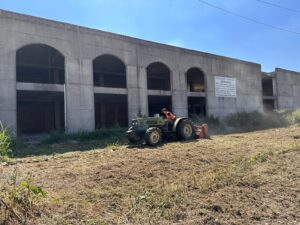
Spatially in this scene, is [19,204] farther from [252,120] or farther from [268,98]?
[268,98]

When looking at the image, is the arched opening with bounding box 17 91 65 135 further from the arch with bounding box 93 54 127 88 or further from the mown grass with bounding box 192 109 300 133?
the mown grass with bounding box 192 109 300 133

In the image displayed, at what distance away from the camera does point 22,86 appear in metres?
16.7

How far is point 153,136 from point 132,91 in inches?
354

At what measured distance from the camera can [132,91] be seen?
2139 cm

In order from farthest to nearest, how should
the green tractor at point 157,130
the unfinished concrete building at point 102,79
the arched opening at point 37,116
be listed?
the arched opening at point 37,116, the unfinished concrete building at point 102,79, the green tractor at point 157,130

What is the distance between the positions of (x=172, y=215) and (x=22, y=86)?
1399cm

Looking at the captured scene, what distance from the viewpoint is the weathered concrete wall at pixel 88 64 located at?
1605 cm

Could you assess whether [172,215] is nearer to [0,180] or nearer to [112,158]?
[0,180]

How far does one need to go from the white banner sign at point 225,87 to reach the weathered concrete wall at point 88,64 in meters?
0.48

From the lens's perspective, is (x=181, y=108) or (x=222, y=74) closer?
(x=181, y=108)

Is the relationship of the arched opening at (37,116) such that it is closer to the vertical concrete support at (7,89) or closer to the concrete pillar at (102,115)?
the concrete pillar at (102,115)

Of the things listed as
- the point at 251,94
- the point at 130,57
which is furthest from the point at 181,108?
the point at 251,94

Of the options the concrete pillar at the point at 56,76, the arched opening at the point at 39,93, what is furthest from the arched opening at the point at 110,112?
the concrete pillar at the point at 56,76

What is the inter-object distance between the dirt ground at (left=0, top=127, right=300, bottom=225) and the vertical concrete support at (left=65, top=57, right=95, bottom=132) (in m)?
8.12
